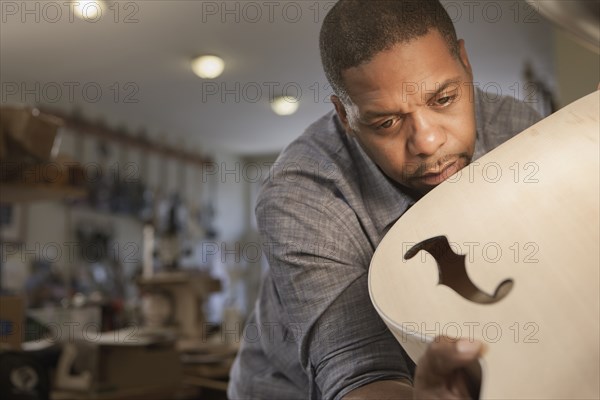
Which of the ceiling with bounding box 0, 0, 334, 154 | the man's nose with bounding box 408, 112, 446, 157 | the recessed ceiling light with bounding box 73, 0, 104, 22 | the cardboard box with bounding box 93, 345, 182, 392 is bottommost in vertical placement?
the cardboard box with bounding box 93, 345, 182, 392

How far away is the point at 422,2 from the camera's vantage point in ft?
2.13

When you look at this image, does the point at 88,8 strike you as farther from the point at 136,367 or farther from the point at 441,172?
the point at 136,367

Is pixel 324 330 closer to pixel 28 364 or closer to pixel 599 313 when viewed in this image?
pixel 599 313

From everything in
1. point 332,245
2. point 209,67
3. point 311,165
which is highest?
point 209,67

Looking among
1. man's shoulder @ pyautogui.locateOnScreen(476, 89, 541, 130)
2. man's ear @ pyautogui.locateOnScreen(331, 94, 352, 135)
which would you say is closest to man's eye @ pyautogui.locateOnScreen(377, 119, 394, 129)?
man's ear @ pyautogui.locateOnScreen(331, 94, 352, 135)

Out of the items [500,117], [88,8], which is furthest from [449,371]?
[88,8]

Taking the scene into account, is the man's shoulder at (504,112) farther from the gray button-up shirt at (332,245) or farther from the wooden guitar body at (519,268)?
the wooden guitar body at (519,268)

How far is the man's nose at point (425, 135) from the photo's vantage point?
57cm

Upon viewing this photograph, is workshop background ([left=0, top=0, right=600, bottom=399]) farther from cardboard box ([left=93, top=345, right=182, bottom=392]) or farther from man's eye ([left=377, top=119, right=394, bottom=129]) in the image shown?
man's eye ([left=377, top=119, right=394, bottom=129])

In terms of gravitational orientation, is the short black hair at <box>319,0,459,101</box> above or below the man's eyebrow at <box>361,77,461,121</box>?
above

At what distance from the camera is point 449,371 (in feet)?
1.13

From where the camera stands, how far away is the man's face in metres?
0.57

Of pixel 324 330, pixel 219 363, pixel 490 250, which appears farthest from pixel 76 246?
pixel 490 250

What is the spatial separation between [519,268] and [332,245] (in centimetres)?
34
